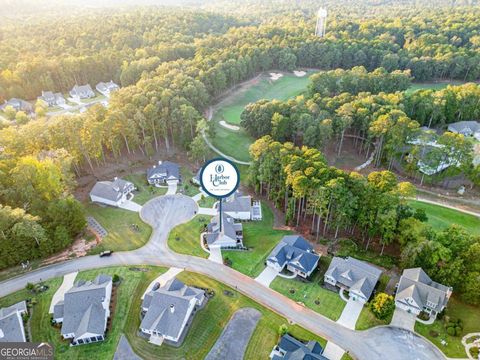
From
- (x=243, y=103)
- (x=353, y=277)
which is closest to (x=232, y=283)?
(x=353, y=277)

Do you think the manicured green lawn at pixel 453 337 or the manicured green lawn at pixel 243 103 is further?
the manicured green lawn at pixel 243 103

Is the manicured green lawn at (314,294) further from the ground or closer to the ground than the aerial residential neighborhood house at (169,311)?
closer to the ground

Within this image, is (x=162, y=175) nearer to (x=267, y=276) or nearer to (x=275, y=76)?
(x=267, y=276)

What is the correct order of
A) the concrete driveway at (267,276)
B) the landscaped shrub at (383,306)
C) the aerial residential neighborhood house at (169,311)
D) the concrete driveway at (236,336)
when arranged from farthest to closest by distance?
the concrete driveway at (267,276) → the landscaped shrub at (383,306) → the aerial residential neighborhood house at (169,311) → the concrete driveway at (236,336)

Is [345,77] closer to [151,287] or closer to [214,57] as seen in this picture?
[214,57]

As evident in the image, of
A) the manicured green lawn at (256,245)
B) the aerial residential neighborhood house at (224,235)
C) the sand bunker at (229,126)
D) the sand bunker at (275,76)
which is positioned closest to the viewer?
the manicured green lawn at (256,245)

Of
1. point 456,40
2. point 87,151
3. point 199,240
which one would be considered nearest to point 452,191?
point 199,240

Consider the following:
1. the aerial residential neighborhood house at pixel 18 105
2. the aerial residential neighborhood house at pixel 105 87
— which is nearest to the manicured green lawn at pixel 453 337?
the aerial residential neighborhood house at pixel 18 105

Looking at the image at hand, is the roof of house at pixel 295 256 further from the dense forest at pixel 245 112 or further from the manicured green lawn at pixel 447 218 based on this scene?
the manicured green lawn at pixel 447 218
